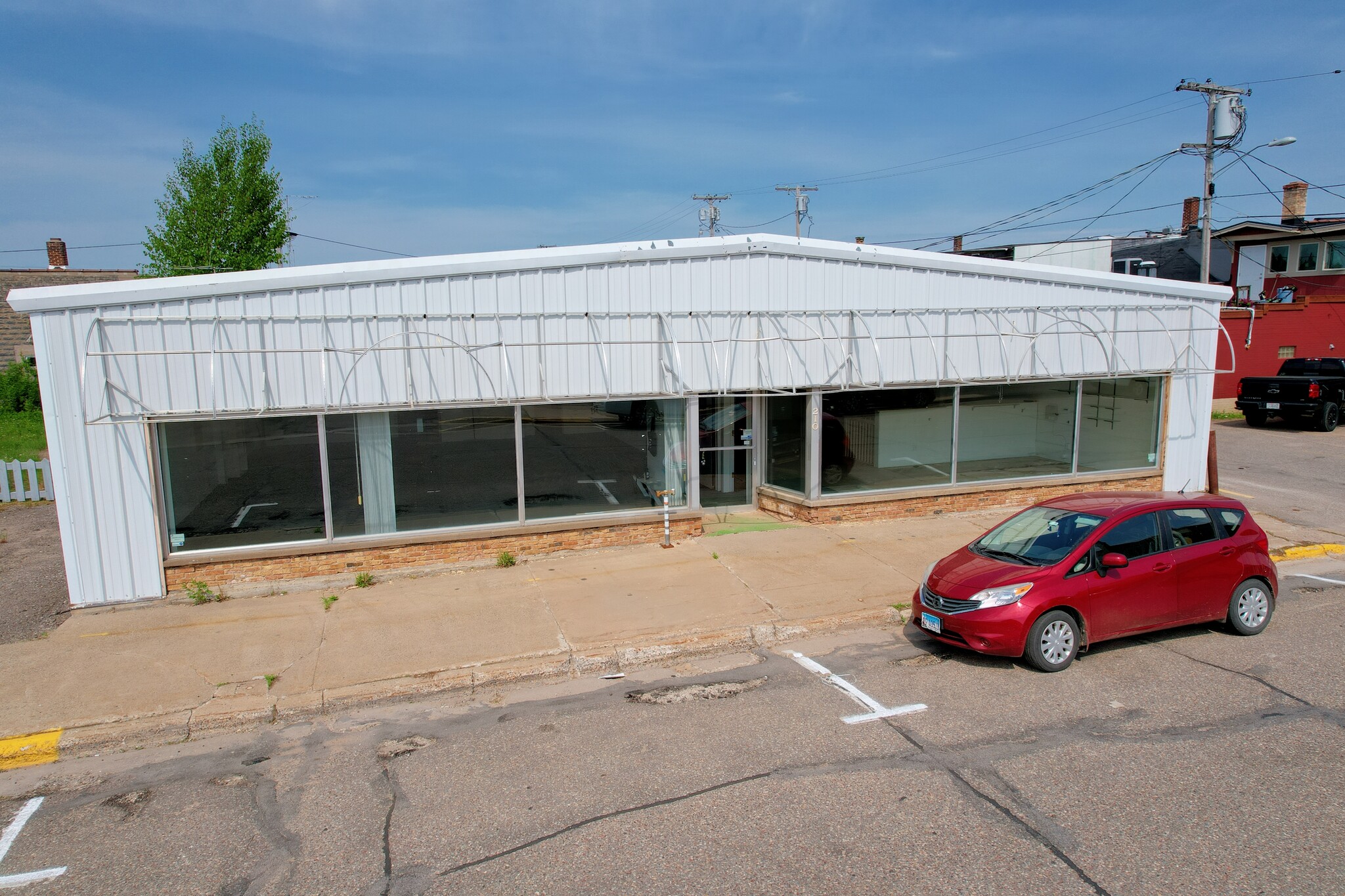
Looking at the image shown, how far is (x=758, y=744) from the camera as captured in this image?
249 inches

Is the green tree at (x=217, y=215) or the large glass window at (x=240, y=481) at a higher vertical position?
the green tree at (x=217, y=215)

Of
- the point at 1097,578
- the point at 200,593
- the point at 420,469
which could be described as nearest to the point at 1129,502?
the point at 1097,578

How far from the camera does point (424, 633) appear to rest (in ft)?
28.9

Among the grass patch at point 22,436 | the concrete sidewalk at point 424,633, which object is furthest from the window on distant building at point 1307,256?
the grass patch at point 22,436

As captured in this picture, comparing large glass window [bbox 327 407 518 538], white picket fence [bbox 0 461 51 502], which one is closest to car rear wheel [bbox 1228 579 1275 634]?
large glass window [bbox 327 407 518 538]

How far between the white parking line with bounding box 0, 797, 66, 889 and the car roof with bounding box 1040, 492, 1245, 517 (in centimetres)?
886

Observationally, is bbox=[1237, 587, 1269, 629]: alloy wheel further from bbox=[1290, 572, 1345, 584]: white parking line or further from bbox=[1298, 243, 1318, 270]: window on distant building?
bbox=[1298, 243, 1318, 270]: window on distant building

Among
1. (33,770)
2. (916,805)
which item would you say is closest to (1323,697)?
(916,805)

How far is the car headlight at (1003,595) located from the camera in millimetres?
7488

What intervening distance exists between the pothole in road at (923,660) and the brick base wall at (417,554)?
4747 mm

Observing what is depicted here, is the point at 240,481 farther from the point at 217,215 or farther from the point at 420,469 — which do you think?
the point at 217,215

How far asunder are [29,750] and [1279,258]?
45261mm

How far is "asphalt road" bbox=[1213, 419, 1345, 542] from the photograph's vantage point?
14445 mm

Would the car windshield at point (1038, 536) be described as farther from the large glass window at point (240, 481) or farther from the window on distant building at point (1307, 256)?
the window on distant building at point (1307, 256)
